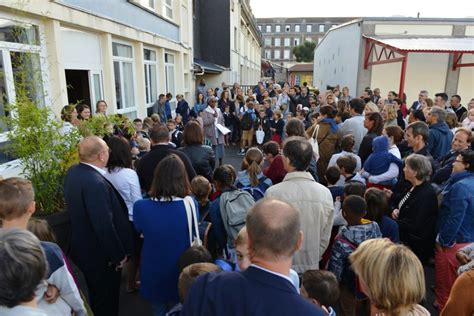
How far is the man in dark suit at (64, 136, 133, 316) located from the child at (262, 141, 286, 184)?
2.00 metres

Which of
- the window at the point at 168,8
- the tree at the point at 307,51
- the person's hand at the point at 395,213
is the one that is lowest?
the person's hand at the point at 395,213

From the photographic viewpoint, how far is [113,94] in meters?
7.64

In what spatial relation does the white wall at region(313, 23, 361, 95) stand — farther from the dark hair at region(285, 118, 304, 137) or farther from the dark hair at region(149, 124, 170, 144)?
the dark hair at region(149, 124, 170, 144)

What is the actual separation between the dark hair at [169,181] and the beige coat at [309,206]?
702 mm

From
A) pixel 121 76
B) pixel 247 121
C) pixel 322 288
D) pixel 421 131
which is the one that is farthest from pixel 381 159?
pixel 121 76

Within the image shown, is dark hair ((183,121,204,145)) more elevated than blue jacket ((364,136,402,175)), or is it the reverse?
dark hair ((183,121,204,145))

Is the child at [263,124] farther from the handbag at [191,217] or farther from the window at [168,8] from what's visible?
the handbag at [191,217]

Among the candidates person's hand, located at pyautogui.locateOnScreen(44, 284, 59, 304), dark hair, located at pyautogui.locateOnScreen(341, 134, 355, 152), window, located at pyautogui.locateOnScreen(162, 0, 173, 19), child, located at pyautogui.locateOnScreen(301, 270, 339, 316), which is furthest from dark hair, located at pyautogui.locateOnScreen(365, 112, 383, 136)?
window, located at pyautogui.locateOnScreen(162, 0, 173, 19)

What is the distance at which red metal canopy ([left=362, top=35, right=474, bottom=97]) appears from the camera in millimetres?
14142

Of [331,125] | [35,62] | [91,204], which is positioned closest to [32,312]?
[91,204]

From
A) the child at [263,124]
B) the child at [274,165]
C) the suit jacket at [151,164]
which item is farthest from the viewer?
the child at [263,124]

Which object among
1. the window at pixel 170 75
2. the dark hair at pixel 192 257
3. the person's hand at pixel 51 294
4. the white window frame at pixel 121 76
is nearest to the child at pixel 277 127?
the white window frame at pixel 121 76

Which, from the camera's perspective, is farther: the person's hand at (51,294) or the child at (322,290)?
the child at (322,290)

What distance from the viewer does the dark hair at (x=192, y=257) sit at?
2.26m
